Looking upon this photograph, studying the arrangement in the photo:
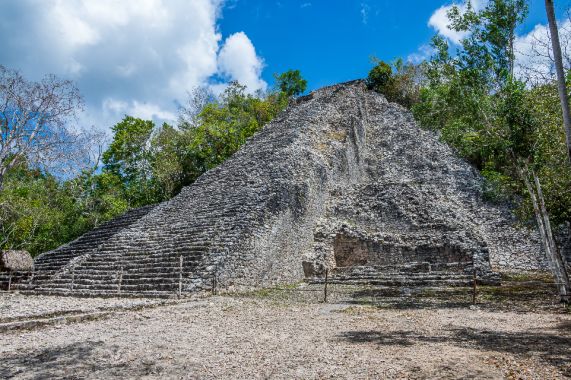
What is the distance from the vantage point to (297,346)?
5262 mm

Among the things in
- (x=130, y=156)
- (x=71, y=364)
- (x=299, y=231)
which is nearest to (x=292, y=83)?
(x=130, y=156)

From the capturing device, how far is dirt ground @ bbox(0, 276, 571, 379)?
420 cm

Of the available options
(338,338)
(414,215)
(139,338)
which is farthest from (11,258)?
(414,215)

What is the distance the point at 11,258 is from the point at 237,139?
15495mm

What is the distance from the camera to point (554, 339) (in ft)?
17.9

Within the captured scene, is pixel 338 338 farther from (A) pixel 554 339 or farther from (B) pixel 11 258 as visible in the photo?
(B) pixel 11 258

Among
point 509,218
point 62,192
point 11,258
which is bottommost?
point 11,258

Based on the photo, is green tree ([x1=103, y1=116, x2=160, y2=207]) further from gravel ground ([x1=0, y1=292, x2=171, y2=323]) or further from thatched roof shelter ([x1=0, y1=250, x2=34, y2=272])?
gravel ground ([x1=0, y1=292, x2=171, y2=323])

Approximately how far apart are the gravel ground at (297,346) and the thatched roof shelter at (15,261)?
7088 mm

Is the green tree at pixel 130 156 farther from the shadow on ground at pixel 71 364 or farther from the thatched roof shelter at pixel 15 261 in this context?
the shadow on ground at pixel 71 364

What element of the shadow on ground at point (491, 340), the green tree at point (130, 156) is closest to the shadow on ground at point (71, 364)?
the shadow on ground at point (491, 340)

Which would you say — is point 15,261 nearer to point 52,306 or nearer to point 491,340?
point 52,306

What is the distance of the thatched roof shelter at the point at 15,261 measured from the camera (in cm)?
1251

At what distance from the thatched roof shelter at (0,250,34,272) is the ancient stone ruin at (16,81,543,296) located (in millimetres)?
499
